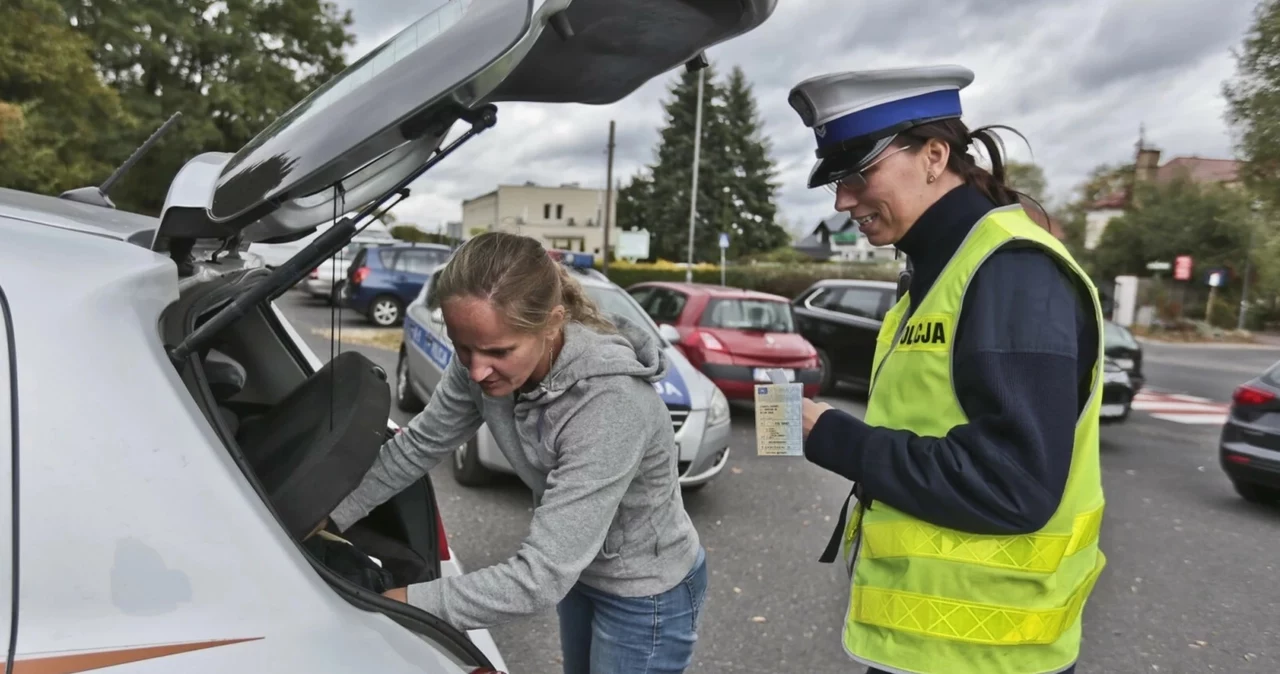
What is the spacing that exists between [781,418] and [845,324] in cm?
919

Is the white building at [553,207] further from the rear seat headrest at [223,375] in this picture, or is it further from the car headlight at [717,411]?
the rear seat headrest at [223,375]

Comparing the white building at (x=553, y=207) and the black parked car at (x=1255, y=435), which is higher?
the white building at (x=553, y=207)

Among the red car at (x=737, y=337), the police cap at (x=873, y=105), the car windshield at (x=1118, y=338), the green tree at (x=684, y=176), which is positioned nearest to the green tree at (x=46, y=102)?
the red car at (x=737, y=337)

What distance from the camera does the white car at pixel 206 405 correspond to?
1.03 meters


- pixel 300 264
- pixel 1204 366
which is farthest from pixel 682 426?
pixel 1204 366

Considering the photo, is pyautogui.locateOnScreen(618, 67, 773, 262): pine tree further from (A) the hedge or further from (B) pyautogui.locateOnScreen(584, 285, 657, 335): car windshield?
(B) pyautogui.locateOnScreen(584, 285, 657, 335): car windshield

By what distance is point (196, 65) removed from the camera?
23.1m

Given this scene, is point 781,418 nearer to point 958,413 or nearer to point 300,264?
point 958,413

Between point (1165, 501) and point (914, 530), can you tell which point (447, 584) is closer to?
point (914, 530)

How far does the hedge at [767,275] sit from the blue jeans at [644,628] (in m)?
25.4

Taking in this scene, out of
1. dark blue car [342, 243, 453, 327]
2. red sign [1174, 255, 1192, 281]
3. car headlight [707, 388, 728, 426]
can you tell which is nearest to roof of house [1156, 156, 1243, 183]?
red sign [1174, 255, 1192, 281]

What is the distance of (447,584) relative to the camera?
137cm

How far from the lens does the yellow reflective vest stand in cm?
142

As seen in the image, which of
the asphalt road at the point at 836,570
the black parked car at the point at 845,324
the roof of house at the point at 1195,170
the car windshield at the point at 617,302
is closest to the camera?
the asphalt road at the point at 836,570
